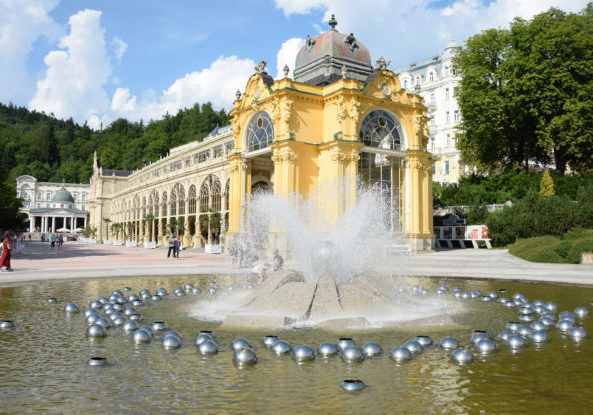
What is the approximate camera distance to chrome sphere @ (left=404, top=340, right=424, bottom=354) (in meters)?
7.55

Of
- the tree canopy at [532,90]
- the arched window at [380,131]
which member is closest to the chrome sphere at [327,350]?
the arched window at [380,131]

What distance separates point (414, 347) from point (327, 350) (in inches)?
55.4

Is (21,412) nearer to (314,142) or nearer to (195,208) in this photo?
(314,142)

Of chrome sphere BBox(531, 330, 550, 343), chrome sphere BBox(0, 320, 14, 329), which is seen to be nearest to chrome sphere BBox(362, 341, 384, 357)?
chrome sphere BBox(531, 330, 550, 343)

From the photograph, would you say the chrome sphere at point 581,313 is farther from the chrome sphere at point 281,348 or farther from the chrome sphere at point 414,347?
the chrome sphere at point 281,348

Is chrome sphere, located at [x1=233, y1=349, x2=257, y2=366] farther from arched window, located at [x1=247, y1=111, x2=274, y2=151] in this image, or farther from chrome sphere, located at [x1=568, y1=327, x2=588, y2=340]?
arched window, located at [x1=247, y1=111, x2=274, y2=151]

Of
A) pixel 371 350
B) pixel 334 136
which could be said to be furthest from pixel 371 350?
pixel 334 136

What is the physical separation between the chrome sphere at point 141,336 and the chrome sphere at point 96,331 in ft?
2.31

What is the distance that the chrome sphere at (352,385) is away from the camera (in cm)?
575

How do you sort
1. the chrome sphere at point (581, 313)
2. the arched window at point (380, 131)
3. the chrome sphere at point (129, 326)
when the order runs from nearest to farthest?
the chrome sphere at point (129, 326) → the chrome sphere at point (581, 313) → the arched window at point (380, 131)

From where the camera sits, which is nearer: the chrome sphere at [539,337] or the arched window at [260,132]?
the chrome sphere at [539,337]

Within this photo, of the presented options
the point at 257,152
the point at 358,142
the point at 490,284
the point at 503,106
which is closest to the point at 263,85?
the point at 257,152

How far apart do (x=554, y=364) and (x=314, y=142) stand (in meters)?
30.2

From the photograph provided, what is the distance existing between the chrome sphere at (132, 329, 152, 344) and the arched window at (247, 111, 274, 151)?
97.3ft
